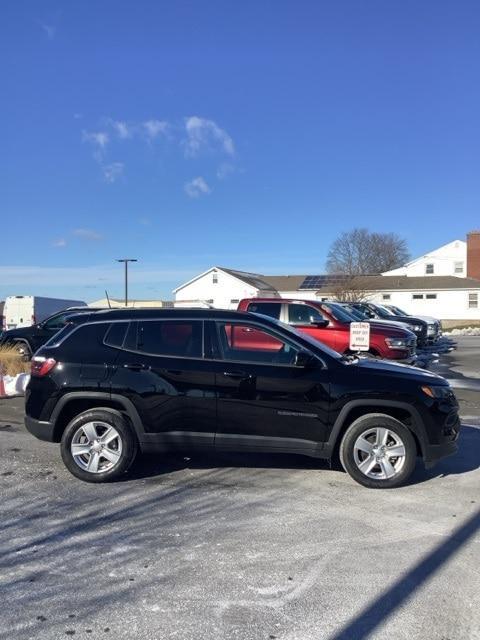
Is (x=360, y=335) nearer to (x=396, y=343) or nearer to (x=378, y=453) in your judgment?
(x=396, y=343)

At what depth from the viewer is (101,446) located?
598cm

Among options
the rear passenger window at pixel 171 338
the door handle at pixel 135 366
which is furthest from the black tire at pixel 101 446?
the rear passenger window at pixel 171 338

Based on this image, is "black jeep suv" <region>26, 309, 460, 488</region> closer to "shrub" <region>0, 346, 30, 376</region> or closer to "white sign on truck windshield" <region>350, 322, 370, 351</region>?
"white sign on truck windshield" <region>350, 322, 370, 351</region>

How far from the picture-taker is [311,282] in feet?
185

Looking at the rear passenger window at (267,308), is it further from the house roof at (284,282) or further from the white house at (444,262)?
the white house at (444,262)

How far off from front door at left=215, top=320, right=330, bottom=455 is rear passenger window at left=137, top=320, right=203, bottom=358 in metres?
0.39

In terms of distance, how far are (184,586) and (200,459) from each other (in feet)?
9.90

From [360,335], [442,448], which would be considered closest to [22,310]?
[360,335]

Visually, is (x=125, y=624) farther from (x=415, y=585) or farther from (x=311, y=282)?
(x=311, y=282)

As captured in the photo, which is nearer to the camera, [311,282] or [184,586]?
[184,586]

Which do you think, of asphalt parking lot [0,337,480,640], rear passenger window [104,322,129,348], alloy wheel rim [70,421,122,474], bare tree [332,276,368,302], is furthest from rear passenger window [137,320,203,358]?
bare tree [332,276,368,302]

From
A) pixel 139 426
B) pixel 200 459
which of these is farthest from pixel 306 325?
pixel 139 426

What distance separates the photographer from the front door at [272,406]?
5.83 metres

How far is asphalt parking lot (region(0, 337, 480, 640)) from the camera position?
3387 mm
